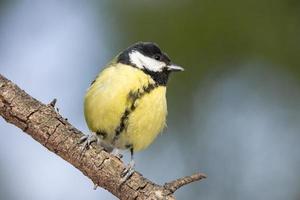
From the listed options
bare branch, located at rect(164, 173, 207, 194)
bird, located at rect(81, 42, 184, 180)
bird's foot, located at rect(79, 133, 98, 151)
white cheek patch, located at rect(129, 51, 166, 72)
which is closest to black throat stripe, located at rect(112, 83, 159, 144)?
bird, located at rect(81, 42, 184, 180)

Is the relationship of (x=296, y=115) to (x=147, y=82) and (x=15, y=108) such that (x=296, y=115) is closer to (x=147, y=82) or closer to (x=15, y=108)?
(x=147, y=82)

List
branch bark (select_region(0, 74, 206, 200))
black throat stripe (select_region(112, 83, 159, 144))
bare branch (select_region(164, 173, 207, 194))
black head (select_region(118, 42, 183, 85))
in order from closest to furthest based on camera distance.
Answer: bare branch (select_region(164, 173, 207, 194)), branch bark (select_region(0, 74, 206, 200)), black throat stripe (select_region(112, 83, 159, 144)), black head (select_region(118, 42, 183, 85))

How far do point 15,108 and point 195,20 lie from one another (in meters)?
2.85

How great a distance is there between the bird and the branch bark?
0.34 m

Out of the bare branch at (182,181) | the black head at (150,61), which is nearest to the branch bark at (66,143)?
the bare branch at (182,181)

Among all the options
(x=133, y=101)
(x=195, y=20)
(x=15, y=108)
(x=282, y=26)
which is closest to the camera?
(x=15, y=108)

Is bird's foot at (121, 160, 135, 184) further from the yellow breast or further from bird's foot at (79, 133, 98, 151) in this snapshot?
the yellow breast

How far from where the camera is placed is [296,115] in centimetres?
607

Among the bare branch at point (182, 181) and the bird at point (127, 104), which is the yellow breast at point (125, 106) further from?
the bare branch at point (182, 181)

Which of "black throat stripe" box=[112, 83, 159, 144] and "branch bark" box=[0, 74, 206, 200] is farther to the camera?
"black throat stripe" box=[112, 83, 159, 144]

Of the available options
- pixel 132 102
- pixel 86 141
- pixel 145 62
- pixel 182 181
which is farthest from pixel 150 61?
pixel 182 181

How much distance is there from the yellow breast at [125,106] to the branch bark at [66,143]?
17.0 inches

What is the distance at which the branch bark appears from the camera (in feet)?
9.31

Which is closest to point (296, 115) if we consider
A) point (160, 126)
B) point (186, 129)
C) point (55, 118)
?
point (186, 129)
